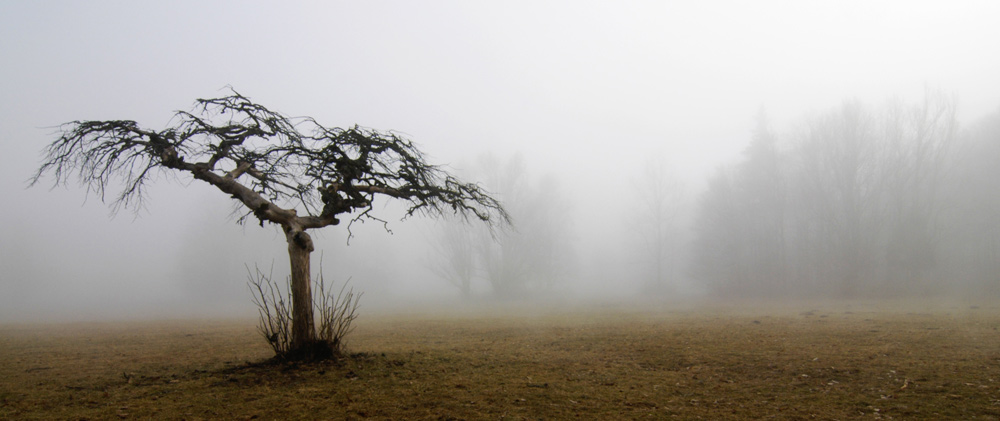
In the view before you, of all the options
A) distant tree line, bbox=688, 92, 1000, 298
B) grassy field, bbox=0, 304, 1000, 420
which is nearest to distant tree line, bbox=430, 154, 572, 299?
distant tree line, bbox=688, 92, 1000, 298

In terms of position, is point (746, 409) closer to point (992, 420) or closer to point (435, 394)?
point (992, 420)

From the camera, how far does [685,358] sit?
7.67m

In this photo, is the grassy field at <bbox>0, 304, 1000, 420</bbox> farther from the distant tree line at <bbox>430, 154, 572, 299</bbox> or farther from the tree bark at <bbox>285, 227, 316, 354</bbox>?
the distant tree line at <bbox>430, 154, 572, 299</bbox>

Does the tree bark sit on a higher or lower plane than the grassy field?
higher

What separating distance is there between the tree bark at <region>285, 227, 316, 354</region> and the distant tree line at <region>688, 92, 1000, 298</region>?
33878 mm

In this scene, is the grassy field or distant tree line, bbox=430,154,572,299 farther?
distant tree line, bbox=430,154,572,299

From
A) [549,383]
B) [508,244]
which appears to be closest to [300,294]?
[549,383]

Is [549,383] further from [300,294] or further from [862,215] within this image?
[862,215]

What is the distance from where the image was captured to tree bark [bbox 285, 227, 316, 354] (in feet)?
21.7

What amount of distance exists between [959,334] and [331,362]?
12.0 metres

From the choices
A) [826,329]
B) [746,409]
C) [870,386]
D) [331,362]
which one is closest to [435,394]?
[331,362]

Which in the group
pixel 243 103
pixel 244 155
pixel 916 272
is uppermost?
pixel 243 103

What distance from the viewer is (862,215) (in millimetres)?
33719

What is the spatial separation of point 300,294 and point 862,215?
129 feet
